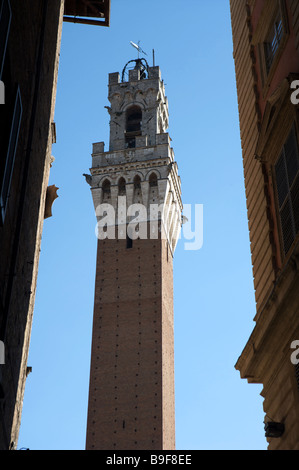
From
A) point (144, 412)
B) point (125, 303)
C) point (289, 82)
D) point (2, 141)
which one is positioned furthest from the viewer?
point (125, 303)

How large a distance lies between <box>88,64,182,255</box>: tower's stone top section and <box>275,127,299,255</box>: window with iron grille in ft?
94.7

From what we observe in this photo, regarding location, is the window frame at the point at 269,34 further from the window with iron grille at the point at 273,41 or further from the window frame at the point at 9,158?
the window frame at the point at 9,158

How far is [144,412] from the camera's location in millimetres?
32500

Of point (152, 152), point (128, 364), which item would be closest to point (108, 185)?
point (152, 152)

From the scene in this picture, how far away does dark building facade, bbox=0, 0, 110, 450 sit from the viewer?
716 centimetres

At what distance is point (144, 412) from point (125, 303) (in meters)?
5.65

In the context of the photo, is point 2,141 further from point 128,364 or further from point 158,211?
point 158,211

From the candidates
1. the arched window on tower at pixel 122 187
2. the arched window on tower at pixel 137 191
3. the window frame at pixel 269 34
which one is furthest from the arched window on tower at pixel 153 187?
the window frame at pixel 269 34

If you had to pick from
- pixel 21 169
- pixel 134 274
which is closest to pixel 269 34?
pixel 21 169

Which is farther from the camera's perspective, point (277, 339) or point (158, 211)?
point (158, 211)

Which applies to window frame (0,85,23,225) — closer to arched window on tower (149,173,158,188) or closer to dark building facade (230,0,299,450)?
dark building facade (230,0,299,450)

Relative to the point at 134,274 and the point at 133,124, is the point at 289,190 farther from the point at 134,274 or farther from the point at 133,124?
the point at 133,124

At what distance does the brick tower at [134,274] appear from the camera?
3262cm

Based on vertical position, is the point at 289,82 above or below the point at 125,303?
below
